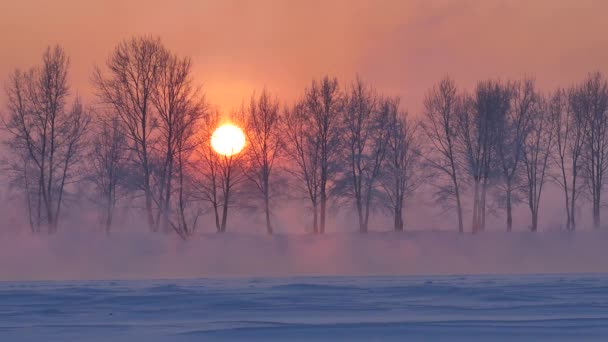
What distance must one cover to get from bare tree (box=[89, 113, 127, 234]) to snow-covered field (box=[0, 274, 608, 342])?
16.9m

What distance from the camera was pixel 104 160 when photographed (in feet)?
115

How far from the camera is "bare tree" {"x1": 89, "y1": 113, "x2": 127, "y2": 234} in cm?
3362

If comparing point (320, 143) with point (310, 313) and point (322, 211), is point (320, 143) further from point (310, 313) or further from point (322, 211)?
point (310, 313)

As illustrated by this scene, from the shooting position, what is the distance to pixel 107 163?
35.1 m

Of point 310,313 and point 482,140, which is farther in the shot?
point 482,140

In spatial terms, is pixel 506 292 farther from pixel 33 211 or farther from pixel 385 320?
pixel 33 211

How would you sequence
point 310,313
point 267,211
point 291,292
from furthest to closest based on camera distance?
point 267,211
point 291,292
point 310,313

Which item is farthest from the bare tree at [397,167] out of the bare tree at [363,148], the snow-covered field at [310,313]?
the snow-covered field at [310,313]

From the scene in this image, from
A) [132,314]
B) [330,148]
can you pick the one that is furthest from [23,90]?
[132,314]

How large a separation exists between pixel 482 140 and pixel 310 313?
24.3m

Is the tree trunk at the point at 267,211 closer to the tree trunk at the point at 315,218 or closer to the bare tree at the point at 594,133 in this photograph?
the tree trunk at the point at 315,218

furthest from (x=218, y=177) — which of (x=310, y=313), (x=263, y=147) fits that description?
(x=310, y=313)

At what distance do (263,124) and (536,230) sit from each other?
1344 centimetres

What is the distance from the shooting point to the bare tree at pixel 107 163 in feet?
110
